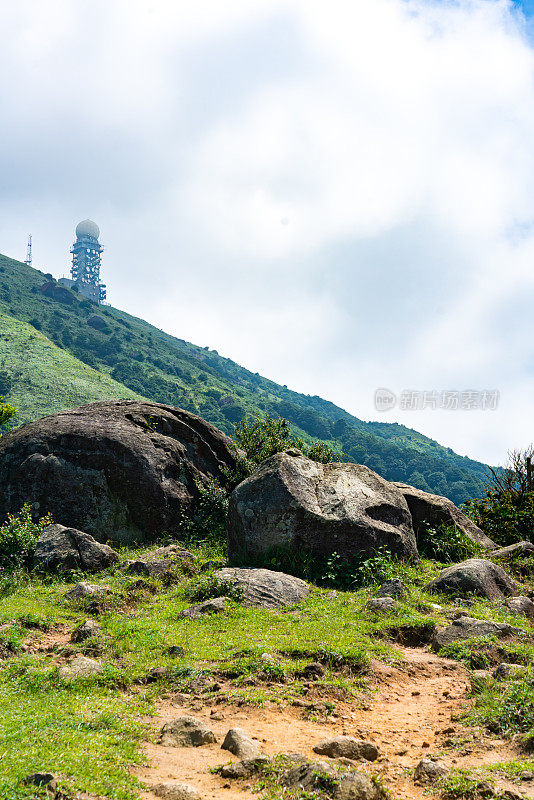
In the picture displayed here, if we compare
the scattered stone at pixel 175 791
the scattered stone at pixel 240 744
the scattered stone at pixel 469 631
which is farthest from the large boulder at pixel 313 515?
the scattered stone at pixel 175 791

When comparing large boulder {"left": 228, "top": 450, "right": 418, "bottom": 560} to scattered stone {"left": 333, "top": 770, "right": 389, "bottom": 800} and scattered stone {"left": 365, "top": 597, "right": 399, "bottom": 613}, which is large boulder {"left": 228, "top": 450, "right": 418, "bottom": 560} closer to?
scattered stone {"left": 365, "top": 597, "right": 399, "bottom": 613}

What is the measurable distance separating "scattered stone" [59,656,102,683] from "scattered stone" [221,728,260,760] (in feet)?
7.91

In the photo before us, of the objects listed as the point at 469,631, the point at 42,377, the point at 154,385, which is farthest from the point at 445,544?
the point at 154,385

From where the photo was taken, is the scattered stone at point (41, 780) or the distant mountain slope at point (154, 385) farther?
the distant mountain slope at point (154, 385)

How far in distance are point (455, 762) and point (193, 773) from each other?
2.43 m

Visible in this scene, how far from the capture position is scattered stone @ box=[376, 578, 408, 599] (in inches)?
412

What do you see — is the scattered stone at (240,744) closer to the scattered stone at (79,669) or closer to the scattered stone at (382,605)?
the scattered stone at (79,669)

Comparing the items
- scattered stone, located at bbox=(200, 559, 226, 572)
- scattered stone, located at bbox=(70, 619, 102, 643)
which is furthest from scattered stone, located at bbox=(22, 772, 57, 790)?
scattered stone, located at bbox=(200, 559, 226, 572)

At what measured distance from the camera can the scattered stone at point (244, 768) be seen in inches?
185

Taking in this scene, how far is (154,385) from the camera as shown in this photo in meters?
116

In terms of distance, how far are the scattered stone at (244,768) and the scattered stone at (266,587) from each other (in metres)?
5.11

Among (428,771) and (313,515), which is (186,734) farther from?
(313,515)

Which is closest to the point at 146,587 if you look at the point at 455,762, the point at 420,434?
the point at 455,762

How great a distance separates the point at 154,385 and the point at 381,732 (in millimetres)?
113497
